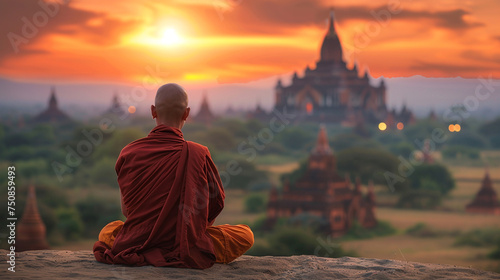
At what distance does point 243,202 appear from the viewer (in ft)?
137

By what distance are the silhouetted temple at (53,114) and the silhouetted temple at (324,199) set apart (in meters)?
23.8

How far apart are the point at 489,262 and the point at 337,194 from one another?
8313mm

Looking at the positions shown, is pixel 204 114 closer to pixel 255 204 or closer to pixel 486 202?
pixel 255 204

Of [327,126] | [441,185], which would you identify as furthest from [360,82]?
[441,185]

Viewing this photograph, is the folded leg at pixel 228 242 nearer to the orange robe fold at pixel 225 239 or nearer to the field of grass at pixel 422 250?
the orange robe fold at pixel 225 239

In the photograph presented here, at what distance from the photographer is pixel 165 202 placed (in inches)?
137

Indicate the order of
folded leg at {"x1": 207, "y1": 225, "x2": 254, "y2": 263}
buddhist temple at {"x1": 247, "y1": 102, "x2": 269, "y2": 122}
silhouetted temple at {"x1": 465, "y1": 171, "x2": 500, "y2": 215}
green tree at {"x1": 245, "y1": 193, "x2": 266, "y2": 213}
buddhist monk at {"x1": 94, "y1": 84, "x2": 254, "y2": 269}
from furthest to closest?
buddhist temple at {"x1": 247, "y1": 102, "x2": 269, "y2": 122} → green tree at {"x1": 245, "y1": 193, "x2": 266, "y2": 213} → silhouetted temple at {"x1": 465, "y1": 171, "x2": 500, "y2": 215} → folded leg at {"x1": 207, "y1": 225, "x2": 254, "y2": 263} → buddhist monk at {"x1": 94, "y1": 84, "x2": 254, "y2": 269}

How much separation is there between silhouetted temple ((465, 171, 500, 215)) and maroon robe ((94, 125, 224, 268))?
36.0 m

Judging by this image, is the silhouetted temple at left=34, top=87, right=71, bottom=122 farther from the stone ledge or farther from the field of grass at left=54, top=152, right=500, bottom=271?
the stone ledge

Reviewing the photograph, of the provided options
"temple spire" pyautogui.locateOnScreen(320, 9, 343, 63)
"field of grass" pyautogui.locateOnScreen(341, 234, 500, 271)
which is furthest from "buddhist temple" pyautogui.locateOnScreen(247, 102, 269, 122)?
"field of grass" pyautogui.locateOnScreen(341, 234, 500, 271)

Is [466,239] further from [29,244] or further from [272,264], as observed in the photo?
[272,264]

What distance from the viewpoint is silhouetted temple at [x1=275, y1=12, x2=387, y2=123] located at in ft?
150

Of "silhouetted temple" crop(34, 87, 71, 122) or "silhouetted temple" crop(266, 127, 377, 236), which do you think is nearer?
"silhouetted temple" crop(266, 127, 377, 236)

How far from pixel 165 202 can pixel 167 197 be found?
27 mm
